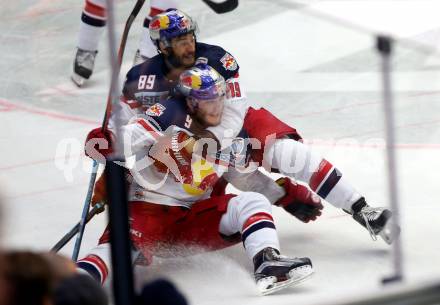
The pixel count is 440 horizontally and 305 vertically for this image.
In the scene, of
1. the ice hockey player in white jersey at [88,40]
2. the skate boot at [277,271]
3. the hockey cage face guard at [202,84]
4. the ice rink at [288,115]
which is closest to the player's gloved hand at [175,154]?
the hockey cage face guard at [202,84]

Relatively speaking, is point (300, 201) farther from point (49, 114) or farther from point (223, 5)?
point (49, 114)

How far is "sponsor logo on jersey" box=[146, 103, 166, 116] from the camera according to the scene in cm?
370

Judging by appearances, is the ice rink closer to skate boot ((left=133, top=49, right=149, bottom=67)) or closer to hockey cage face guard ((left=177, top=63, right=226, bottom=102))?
skate boot ((left=133, top=49, right=149, bottom=67))

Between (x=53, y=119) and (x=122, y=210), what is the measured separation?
2884 millimetres

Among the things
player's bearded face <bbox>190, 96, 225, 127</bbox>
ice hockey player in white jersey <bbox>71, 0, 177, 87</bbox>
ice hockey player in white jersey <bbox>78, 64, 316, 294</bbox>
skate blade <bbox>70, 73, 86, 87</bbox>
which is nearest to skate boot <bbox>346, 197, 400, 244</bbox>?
ice hockey player in white jersey <bbox>78, 64, 316, 294</bbox>

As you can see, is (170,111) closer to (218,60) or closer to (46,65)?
(218,60)

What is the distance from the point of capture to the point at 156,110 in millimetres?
3705

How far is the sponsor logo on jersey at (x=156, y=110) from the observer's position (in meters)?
3.70

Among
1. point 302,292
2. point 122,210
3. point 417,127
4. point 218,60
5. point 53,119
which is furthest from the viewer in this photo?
point 53,119

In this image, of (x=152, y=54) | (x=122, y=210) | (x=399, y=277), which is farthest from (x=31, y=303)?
(x=152, y=54)

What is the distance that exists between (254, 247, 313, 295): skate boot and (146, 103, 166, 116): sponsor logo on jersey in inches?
19.0

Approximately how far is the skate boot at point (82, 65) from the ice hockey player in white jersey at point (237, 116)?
1450 mm

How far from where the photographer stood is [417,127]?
4.79 m

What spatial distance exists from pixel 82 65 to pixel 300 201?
5.42 ft
